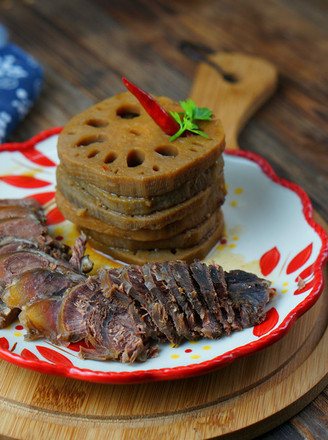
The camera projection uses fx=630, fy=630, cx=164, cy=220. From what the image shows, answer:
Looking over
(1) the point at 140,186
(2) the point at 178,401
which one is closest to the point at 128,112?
(1) the point at 140,186

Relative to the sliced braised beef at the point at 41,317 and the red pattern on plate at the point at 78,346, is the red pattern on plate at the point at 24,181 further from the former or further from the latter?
the red pattern on plate at the point at 78,346

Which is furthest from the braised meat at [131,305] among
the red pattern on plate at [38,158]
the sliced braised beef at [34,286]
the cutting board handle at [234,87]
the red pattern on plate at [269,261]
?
the cutting board handle at [234,87]

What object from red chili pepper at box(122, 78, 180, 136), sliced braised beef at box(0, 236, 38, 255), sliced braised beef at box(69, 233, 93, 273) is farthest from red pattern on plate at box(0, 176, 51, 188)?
red chili pepper at box(122, 78, 180, 136)

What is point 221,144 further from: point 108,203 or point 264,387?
point 264,387

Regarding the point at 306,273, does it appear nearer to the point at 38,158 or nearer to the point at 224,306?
the point at 224,306

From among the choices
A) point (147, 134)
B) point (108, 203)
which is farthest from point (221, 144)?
point (108, 203)

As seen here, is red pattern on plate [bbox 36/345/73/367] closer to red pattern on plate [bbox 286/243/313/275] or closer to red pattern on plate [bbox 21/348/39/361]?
red pattern on plate [bbox 21/348/39/361]
